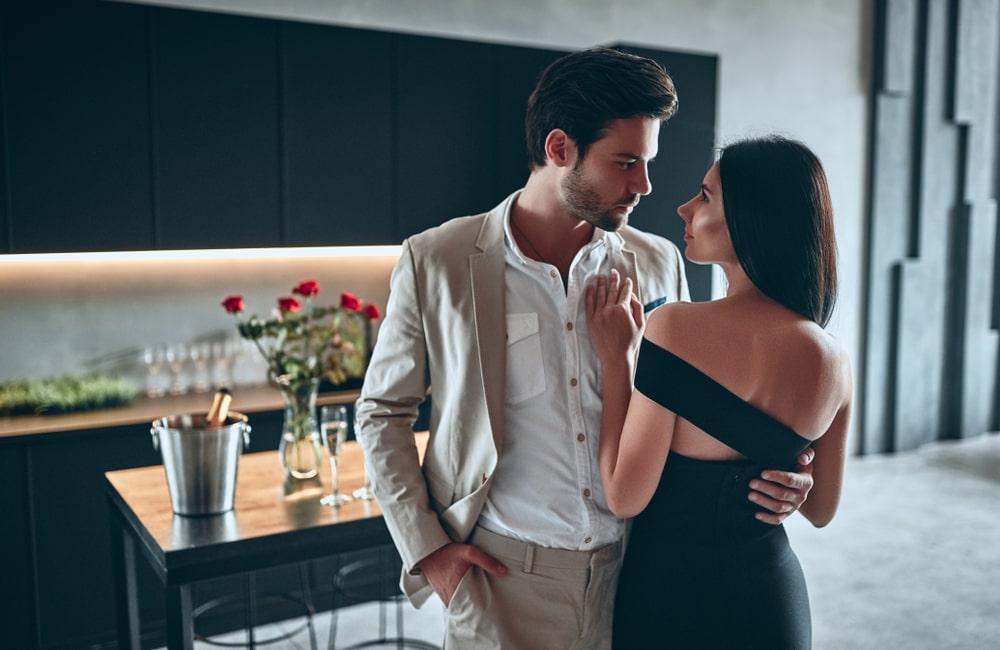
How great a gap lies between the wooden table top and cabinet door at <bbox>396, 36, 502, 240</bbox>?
2299 mm

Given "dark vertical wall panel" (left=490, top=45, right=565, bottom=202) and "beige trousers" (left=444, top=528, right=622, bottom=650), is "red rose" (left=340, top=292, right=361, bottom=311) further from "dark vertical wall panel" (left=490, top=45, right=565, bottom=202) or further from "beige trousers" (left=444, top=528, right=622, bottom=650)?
"dark vertical wall panel" (left=490, top=45, right=565, bottom=202)

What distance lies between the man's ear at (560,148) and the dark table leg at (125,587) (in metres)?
1.67

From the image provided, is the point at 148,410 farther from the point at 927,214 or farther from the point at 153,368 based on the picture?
the point at 927,214

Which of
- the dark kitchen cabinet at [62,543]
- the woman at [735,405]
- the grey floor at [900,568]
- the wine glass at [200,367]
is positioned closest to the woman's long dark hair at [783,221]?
the woman at [735,405]

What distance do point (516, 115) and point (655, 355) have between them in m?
3.58

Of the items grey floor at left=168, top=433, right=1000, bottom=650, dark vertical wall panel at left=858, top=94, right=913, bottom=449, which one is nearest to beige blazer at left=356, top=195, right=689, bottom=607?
grey floor at left=168, top=433, right=1000, bottom=650

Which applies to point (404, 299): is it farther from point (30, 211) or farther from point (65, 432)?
point (30, 211)

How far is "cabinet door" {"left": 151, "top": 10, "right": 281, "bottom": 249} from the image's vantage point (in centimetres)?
407

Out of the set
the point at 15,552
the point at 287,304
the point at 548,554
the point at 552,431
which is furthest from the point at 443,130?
the point at 548,554

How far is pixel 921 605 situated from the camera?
411cm

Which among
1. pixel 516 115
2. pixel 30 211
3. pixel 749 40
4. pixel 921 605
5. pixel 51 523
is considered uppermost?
pixel 749 40

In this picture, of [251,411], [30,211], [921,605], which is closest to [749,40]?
[921,605]

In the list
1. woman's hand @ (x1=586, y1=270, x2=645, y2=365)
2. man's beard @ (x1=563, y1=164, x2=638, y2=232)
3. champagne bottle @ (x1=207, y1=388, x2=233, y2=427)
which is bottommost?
champagne bottle @ (x1=207, y1=388, x2=233, y2=427)

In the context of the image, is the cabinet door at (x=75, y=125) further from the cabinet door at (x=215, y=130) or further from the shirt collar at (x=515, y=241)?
the shirt collar at (x=515, y=241)
